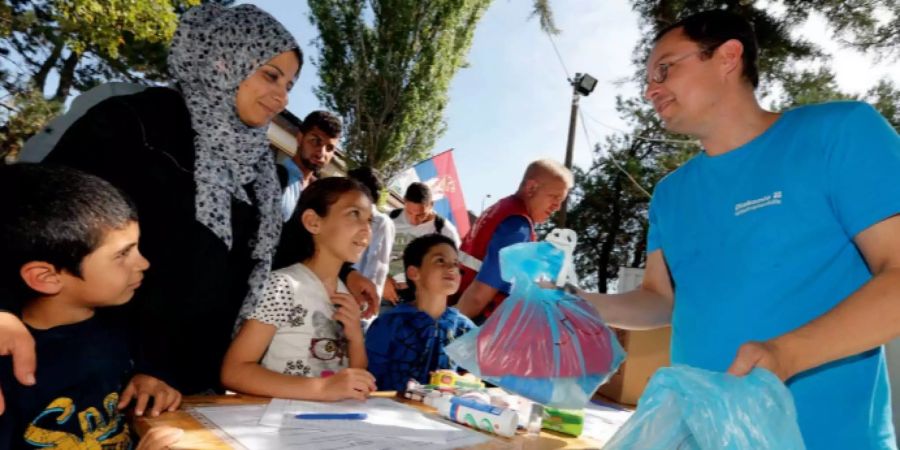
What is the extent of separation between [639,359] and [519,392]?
1.02 meters

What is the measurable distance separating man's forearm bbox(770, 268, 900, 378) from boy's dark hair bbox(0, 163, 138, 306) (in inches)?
54.4

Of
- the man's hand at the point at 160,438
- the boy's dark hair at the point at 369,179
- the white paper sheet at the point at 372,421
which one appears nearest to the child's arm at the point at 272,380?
the white paper sheet at the point at 372,421

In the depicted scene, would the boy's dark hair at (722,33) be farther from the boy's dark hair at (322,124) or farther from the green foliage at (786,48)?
the green foliage at (786,48)

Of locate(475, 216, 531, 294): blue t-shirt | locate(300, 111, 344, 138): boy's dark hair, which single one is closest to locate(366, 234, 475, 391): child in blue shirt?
locate(475, 216, 531, 294): blue t-shirt

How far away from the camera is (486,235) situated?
3277 millimetres

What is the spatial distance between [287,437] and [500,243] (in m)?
2.07

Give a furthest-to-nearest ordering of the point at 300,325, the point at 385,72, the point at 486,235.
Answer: the point at 385,72 < the point at 486,235 < the point at 300,325

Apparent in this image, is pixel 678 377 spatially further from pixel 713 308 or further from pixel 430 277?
pixel 430 277

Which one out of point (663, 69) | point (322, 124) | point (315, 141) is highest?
point (322, 124)

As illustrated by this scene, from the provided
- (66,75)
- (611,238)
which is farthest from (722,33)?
(611,238)

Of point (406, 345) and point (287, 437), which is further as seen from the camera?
point (406, 345)

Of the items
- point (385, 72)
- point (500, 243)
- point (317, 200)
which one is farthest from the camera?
point (385, 72)

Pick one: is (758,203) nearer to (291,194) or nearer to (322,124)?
(291,194)

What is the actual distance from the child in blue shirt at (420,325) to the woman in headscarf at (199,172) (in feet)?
2.75
